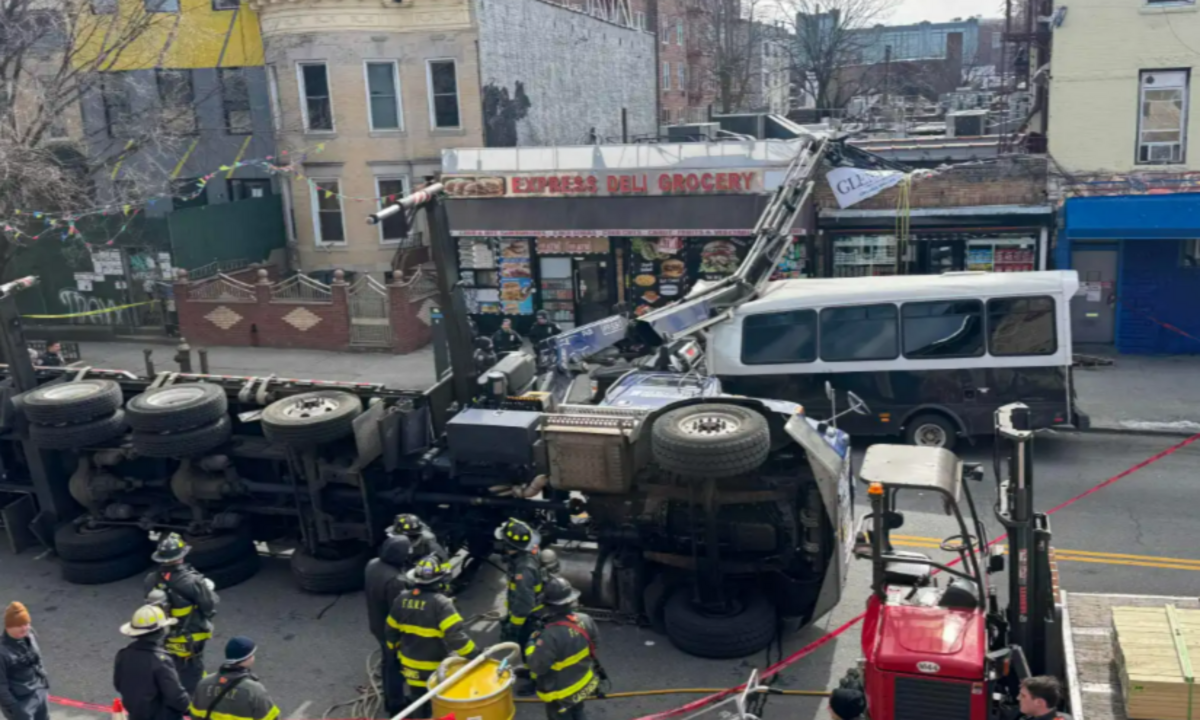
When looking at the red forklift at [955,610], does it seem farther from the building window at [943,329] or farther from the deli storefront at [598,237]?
the deli storefront at [598,237]

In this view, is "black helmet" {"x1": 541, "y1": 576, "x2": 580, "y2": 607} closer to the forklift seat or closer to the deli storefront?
the forklift seat

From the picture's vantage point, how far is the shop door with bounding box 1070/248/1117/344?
1958 centimetres

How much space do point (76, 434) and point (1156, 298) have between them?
18126 mm

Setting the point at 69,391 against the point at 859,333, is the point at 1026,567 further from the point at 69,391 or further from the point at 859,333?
the point at 69,391

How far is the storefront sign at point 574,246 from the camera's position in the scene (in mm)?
21844

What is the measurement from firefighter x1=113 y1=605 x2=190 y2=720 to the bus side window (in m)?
10.7

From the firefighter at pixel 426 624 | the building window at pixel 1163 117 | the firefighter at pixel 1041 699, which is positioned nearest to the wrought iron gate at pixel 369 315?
the firefighter at pixel 426 624

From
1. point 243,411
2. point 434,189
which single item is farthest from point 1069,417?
point 243,411

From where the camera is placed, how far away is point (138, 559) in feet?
37.2

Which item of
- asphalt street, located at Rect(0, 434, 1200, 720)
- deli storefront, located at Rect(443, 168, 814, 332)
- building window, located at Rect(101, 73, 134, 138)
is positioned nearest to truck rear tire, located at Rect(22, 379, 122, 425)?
asphalt street, located at Rect(0, 434, 1200, 720)

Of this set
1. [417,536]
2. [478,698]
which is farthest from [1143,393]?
[478,698]

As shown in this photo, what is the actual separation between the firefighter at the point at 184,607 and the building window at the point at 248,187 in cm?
2023

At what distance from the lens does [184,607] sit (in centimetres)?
842

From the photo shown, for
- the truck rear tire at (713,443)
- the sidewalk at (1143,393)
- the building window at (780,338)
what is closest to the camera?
the truck rear tire at (713,443)
